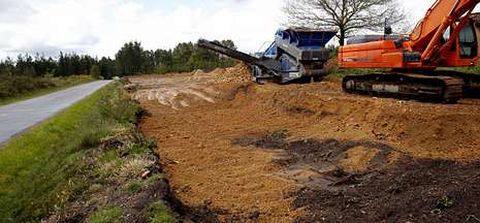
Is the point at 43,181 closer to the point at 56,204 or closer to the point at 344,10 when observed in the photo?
the point at 56,204

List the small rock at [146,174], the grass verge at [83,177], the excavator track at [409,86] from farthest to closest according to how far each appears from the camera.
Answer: the excavator track at [409,86] < the small rock at [146,174] < the grass verge at [83,177]

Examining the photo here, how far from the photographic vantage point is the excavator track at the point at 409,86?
40.2ft

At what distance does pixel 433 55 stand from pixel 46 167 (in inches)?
364

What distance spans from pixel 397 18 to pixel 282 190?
24357mm

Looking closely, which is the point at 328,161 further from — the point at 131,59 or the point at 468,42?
the point at 131,59

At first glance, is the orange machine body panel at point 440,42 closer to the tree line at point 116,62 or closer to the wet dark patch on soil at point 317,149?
the wet dark patch on soil at point 317,149

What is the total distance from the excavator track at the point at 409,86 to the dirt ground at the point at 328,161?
1.94 feet

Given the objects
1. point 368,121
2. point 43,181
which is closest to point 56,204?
point 43,181

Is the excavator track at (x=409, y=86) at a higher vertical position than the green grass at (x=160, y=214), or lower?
higher

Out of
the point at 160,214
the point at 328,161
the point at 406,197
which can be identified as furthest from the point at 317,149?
the point at 160,214

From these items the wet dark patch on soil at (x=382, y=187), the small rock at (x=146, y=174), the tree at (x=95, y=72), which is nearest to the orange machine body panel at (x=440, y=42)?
the wet dark patch on soil at (x=382, y=187)

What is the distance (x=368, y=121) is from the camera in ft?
39.2

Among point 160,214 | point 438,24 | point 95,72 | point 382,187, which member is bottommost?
point 95,72

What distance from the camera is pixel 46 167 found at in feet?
35.8
